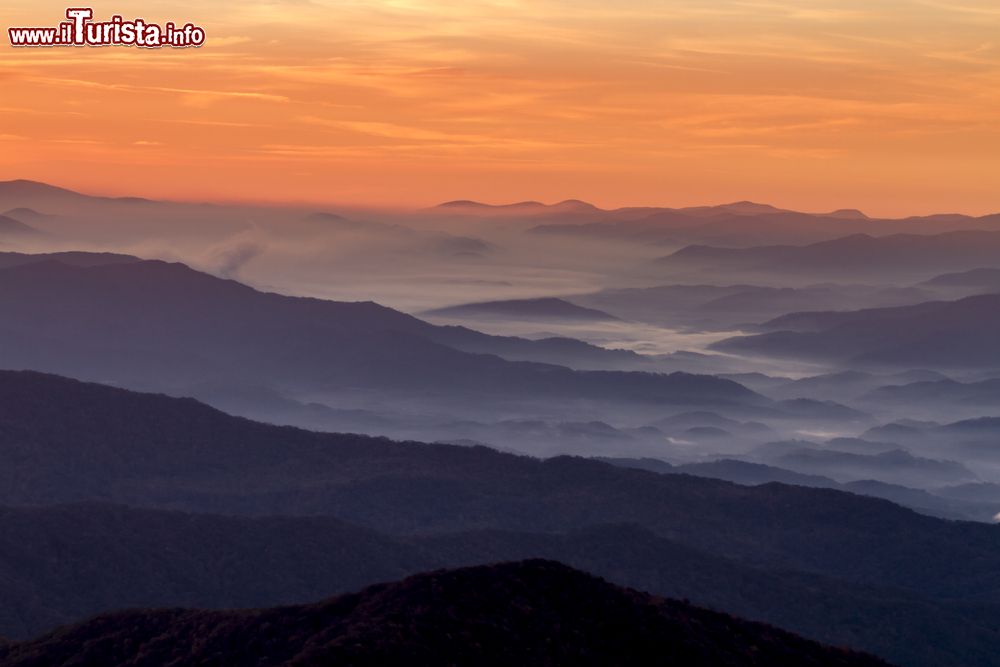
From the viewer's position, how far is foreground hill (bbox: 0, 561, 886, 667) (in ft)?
133

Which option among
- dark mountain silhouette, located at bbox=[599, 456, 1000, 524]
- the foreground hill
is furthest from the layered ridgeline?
dark mountain silhouette, located at bbox=[599, 456, 1000, 524]

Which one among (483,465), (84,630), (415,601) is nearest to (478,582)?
(415,601)

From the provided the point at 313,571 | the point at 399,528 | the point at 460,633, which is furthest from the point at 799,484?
the point at 460,633

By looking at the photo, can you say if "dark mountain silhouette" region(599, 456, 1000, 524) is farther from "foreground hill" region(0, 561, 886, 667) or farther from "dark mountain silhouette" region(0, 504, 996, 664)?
"foreground hill" region(0, 561, 886, 667)

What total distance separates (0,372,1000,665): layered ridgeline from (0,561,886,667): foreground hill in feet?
87.0

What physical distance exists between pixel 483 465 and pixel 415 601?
74011 mm

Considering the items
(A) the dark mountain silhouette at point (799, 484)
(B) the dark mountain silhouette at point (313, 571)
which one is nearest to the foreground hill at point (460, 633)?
(B) the dark mountain silhouette at point (313, 571)

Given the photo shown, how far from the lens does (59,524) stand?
84.4 metres

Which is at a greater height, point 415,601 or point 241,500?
point 415,601

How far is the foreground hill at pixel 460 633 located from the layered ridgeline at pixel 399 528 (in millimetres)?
26533

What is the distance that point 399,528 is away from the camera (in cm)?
10156

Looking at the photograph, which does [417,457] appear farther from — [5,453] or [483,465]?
[5,453]

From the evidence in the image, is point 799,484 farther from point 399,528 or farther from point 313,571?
point 313,571

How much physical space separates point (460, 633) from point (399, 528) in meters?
60.7
